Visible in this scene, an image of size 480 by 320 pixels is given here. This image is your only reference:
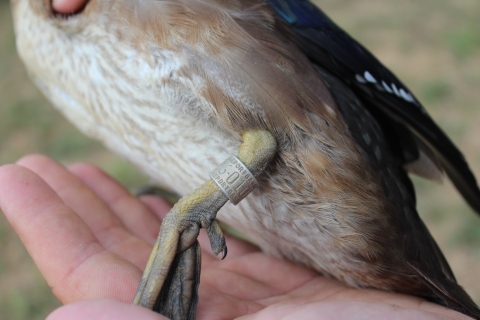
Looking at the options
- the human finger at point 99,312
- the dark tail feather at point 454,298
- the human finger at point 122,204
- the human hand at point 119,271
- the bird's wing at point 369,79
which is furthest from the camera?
the human finger at point 122,204

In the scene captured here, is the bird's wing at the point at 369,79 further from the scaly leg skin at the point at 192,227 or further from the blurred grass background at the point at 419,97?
the blurred grass background at the point at 419,97

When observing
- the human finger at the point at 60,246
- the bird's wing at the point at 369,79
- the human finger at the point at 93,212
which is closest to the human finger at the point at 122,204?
the human finger at the point at 93,212

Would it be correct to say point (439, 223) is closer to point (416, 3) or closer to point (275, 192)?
point (275, 192)

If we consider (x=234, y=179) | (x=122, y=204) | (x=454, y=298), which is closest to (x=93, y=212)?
(x=122, y=204)

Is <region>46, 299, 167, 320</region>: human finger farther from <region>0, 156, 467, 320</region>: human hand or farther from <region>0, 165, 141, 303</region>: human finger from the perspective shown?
<region>0, 165, 141, 303</region>: human finger

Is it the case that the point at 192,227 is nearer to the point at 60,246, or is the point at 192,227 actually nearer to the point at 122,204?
the point at 60,246

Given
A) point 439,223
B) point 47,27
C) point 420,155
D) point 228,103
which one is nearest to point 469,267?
point 439,223
